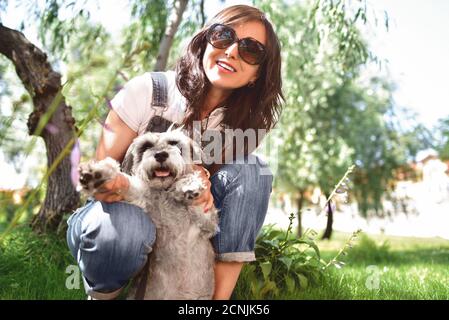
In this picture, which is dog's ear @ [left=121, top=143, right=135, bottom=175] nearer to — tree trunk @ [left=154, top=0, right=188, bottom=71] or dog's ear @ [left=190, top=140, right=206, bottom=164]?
dog's ear @ [left=190, top=140, right=206, bottom=164]

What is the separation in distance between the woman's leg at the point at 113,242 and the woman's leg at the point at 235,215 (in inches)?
14.2

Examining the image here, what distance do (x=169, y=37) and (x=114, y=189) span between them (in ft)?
11.3

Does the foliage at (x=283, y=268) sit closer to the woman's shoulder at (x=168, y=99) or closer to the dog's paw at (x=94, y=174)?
the woman's shoulder at (x=168, y=99)

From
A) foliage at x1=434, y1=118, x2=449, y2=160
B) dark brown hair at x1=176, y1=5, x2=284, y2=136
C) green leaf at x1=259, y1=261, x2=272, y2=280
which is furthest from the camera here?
foliage at x1=434, y1=118, x2=449, y2=160

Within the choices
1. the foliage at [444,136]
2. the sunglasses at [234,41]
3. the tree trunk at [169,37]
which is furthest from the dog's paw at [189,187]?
the foliage at [444,136]

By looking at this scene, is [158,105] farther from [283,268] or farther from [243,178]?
[283,268]

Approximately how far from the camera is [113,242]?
2.01 m

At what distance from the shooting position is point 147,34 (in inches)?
237

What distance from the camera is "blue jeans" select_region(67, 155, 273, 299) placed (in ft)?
6.64

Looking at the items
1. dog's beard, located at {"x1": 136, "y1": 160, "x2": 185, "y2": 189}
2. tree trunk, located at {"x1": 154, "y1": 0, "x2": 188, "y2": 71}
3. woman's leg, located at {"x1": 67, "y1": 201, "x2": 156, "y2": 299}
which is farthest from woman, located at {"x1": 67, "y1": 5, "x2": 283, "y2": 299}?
tree trunk, located at {"x1": 154, "y1": 0, "x2": 188, "y2": 71}

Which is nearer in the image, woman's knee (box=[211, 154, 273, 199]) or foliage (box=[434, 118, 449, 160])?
→ woman's knee (box=[211, 154, 273, 199])
